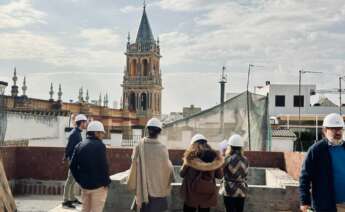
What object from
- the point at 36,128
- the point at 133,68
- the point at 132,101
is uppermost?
the point at 133,68

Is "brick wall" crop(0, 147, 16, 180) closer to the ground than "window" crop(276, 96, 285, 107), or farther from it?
closer to the ground

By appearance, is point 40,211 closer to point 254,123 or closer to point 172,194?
point 172,194

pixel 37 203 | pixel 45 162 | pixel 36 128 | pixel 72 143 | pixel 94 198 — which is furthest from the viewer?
pixel 36 128

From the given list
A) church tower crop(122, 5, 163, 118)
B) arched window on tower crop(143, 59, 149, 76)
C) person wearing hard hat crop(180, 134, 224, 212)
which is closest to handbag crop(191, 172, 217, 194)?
person wearing hard hat crop(180, 134, 224, 212)

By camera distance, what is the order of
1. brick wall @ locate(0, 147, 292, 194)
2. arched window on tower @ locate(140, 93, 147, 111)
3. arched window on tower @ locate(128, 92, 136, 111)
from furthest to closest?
1. arched window on tower @ locate(128, 92, 136, 111)
2. arched window on tower @ locate(140, 93, 147, 111)
3. brick wall @ locate(0, 147, 292, 194)

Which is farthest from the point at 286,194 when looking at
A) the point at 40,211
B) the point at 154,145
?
the point at 40,211

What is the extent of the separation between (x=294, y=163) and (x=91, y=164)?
5.89m

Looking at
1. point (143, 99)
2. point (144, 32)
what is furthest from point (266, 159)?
point (144, 32)

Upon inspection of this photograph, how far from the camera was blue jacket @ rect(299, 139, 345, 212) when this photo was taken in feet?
15.1

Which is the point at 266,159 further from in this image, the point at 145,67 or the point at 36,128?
the point at 145,67

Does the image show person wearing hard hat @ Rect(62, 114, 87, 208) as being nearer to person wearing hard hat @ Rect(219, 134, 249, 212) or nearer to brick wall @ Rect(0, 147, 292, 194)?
person wearing hard hat @ Rect(219, 134, 249, 212)

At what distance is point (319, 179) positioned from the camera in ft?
15.2

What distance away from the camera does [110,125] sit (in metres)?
46.5

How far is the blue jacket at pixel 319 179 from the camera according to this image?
459cm
